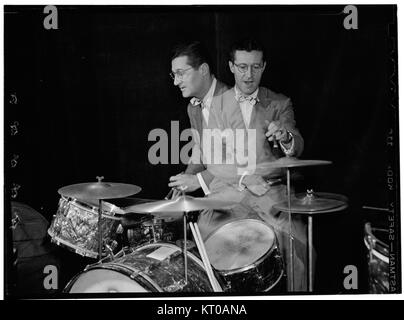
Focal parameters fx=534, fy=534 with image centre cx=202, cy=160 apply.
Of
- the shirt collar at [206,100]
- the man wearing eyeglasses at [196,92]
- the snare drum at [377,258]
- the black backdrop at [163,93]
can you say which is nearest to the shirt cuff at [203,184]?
the man wearing eyeglasses at [196,92]

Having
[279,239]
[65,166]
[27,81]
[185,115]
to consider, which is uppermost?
[27,81]

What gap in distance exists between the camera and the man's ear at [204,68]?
11.2ft

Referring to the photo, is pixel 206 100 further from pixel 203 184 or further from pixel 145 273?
pixel 145 273

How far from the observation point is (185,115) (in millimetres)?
3441

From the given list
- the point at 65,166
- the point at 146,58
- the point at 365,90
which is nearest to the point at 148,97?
the point at 146,58

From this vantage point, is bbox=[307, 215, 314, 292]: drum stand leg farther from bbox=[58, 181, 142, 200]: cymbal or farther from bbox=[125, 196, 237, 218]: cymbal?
bbox=[58, 181, 142, 200]: cymbal

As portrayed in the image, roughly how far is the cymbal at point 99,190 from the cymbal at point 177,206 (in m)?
0.12

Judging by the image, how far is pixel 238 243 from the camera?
10.9 feet

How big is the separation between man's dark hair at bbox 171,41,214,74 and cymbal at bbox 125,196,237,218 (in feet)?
2.74

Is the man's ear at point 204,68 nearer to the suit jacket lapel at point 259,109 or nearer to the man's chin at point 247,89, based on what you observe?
the man's chin at point 247,89

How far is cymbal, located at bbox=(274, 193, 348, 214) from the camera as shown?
127 inches

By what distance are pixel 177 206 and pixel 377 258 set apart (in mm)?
1335

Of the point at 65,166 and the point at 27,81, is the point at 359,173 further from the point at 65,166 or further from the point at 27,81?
the point at 27,81
